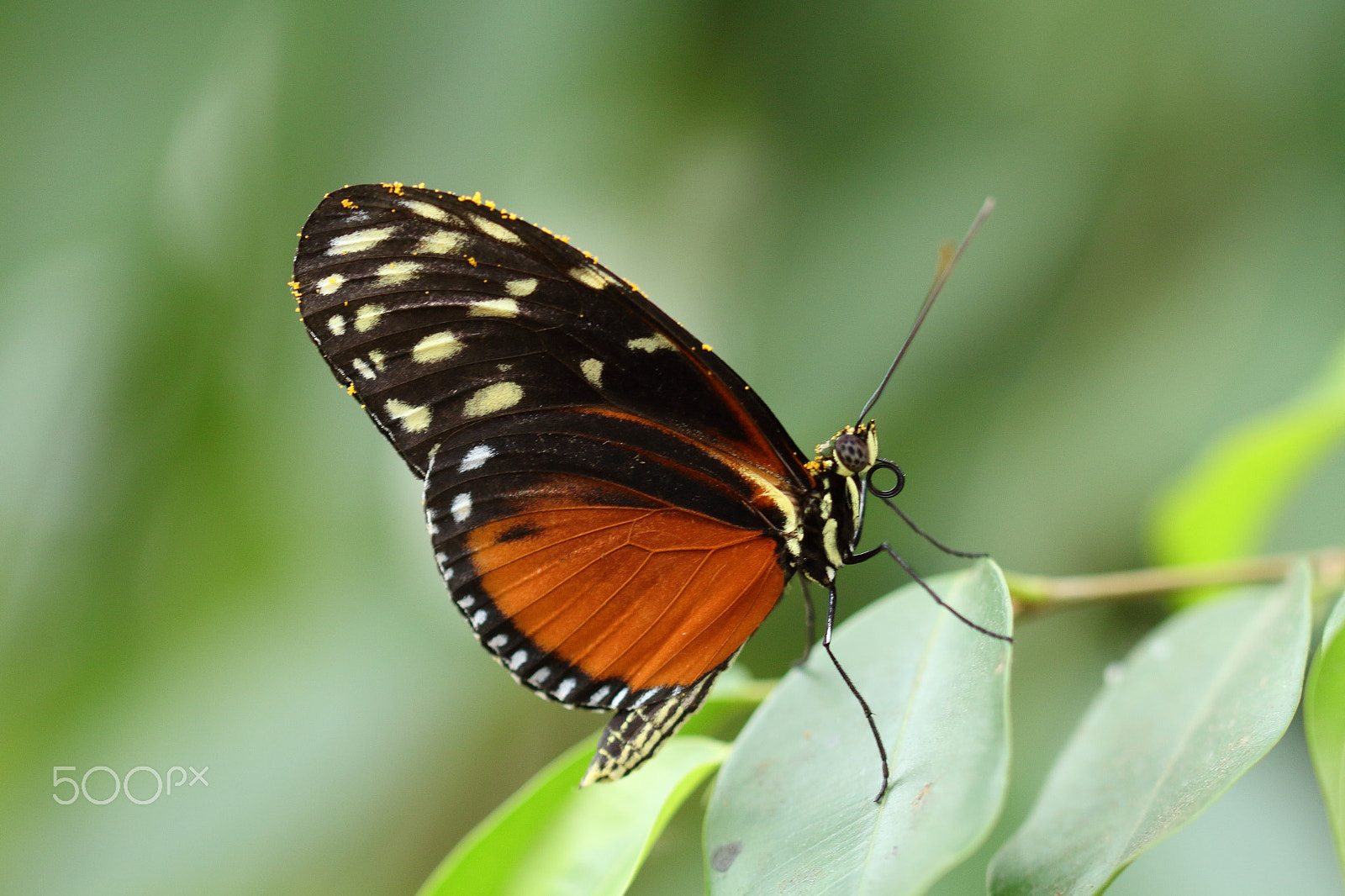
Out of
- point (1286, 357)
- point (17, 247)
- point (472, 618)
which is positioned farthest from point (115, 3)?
point (1286, 357)

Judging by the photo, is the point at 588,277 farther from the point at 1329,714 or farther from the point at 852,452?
the point at 1329,714

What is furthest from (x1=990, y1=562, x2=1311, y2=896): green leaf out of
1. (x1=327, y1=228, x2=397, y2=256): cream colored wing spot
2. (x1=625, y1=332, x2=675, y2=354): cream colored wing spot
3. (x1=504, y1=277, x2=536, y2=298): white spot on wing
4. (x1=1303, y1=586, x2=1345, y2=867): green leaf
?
(x1=327, y1=228, x2=397, y2=256): cream colored wing spot

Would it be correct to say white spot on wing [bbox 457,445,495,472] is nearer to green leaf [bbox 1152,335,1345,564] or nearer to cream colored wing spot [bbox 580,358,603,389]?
cream colored wing spot [bbox 580,358,603,389]

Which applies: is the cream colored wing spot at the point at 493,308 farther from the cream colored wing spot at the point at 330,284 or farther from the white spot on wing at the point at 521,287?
the cream colored wing spot at the point at 330,284

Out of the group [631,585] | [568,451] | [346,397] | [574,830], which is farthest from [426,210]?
[346,397]

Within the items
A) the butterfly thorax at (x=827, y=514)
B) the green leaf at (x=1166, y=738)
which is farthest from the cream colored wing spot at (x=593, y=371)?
the green leaf at (x=1166, y=738)

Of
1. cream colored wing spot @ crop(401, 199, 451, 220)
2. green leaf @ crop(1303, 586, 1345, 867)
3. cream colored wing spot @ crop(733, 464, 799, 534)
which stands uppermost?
cream colored wing spot @ crop(401, 199, 451, 220)
